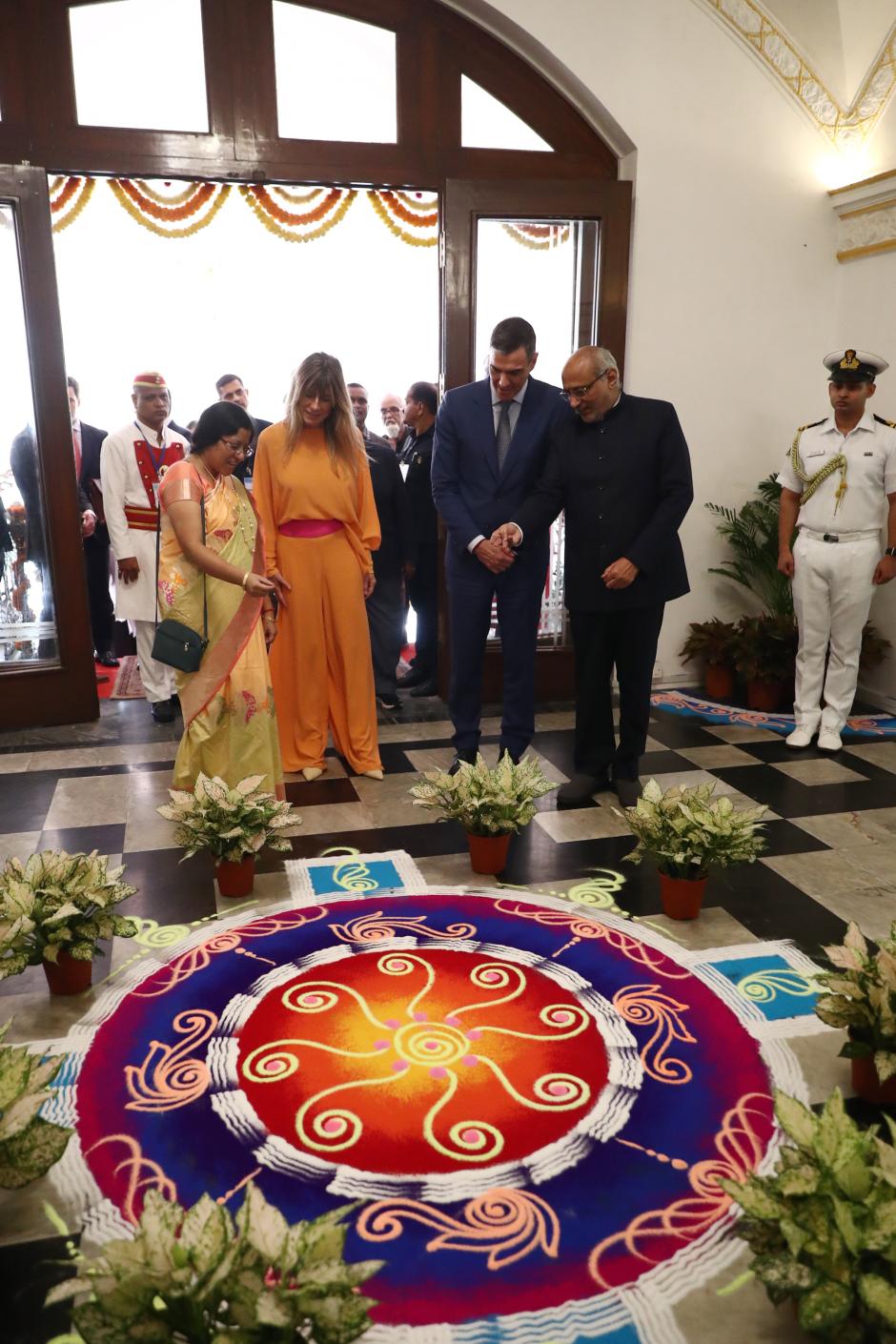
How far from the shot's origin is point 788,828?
3.56m

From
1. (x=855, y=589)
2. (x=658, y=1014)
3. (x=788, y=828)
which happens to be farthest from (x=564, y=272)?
(x=658, y=1014)

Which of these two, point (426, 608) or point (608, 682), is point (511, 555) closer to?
point (608, 682)

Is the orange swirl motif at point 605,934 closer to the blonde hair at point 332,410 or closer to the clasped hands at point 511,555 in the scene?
the clasped hands at point 511,555

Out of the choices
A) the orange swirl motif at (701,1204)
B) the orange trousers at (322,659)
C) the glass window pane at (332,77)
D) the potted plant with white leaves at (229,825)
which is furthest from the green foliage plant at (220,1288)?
the glass window pane at (332,77)

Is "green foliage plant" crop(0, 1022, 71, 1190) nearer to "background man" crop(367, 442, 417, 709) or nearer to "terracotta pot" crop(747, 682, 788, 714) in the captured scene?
"background man" crop(367, 442, 417, 709)

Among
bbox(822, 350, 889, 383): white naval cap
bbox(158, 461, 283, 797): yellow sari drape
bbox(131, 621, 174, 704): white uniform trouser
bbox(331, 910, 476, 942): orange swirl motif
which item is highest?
bbox(822, 350, 889, 383): white naval cap

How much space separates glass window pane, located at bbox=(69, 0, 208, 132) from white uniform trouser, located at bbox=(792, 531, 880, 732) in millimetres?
3379

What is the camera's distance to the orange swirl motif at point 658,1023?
7.13ft

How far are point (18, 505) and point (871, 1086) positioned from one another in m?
4.22

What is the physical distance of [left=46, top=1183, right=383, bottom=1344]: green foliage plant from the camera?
1.31 meters

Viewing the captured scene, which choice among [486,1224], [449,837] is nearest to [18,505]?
[449,837]

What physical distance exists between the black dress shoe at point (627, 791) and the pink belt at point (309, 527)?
58.4 inches

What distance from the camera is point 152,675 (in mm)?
4906

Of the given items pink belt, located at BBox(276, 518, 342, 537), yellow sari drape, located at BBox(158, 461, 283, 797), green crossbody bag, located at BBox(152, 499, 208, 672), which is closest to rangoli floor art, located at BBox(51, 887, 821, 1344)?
yellow sari drape, located at BBox(158, 461, 283, 797)
